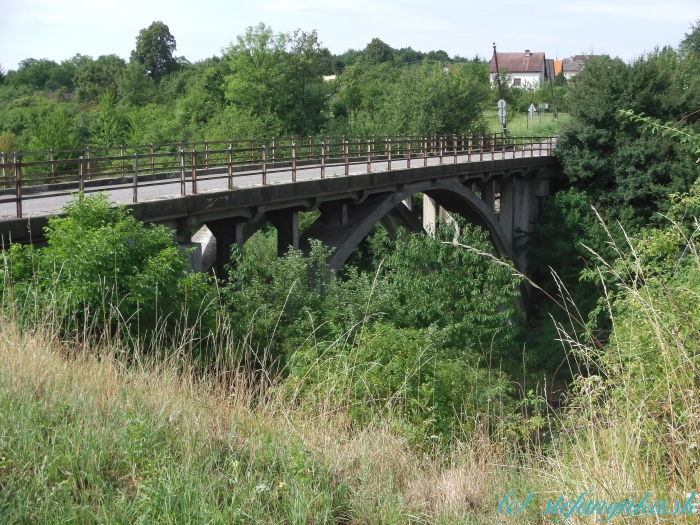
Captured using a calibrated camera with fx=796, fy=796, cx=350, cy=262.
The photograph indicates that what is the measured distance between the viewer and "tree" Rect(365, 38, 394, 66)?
114312 mm

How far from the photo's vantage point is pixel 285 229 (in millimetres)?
15758

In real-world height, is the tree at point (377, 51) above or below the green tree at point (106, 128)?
above

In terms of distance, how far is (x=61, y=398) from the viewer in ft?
12.8

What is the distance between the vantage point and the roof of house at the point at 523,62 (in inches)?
4471

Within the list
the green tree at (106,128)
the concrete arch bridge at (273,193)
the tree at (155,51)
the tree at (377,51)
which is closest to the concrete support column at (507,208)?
the concrete arch bridge at (273,193)

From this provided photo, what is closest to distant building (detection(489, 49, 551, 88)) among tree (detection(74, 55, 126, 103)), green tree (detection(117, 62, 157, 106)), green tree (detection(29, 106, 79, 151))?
tree (detection(74, 55, 126, 103))

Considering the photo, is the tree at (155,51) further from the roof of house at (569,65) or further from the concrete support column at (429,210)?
the roof of house at (569,65)

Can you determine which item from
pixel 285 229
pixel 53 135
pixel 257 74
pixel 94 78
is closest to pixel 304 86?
pixel 257 74

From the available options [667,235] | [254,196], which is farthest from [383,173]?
[667,235]

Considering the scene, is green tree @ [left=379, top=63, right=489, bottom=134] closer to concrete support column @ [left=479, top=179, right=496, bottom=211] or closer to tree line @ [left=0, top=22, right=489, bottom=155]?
tree line @ [left=0, top=22, right=489, bottom=155]

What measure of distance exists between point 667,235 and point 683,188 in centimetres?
2401

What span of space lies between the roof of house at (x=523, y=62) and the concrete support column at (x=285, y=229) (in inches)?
4019

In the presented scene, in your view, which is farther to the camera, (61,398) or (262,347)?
(262,347)

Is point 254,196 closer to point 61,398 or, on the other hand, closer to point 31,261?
point 31,261
